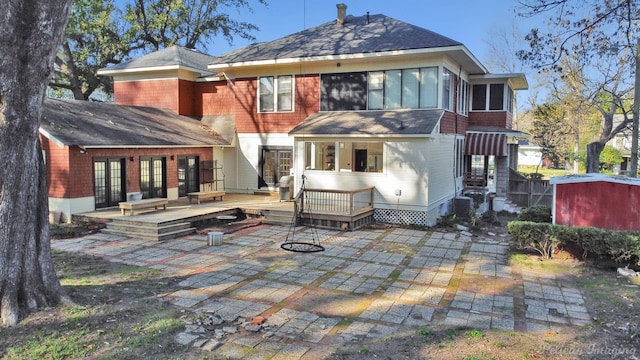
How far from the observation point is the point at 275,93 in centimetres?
1781

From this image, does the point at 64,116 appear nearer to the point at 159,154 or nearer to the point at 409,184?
the point at 159,154

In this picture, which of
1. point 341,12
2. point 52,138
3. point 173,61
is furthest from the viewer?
point 173,61

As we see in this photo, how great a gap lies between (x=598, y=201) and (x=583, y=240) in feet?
4.97

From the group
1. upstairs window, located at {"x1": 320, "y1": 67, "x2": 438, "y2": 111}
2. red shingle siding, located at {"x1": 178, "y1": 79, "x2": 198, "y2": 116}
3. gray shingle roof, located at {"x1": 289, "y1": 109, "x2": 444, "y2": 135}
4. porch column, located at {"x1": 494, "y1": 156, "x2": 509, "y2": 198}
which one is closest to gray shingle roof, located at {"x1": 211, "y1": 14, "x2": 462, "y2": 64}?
upstairs window, located at {"x1": 320, "y1": 67, "x2": 438, "y2": 111}

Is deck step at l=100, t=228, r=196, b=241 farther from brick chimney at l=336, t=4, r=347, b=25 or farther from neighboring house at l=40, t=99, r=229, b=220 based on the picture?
brick chimney at l=336, t=4, r=347, b=25

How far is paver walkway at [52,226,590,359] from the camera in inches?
236

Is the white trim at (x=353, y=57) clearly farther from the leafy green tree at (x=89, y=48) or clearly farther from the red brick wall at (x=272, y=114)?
the leafy green tree at (x=89, y=48)

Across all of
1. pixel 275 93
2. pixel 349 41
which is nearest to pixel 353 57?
pixel 349 41

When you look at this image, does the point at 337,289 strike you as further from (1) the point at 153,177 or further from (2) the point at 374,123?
(1) the point at 153,177

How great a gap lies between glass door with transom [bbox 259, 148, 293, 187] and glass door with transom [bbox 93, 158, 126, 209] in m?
5.66

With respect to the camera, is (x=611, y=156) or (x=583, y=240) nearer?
(x=583, y=240)

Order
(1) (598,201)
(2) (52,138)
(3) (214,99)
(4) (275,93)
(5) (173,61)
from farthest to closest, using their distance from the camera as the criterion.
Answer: (3) (214,99), (5) (173,61), (4) (275,93), (2) (52,138), (1) (598,201)

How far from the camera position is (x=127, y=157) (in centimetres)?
1470

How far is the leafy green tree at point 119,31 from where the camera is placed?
2719cm
